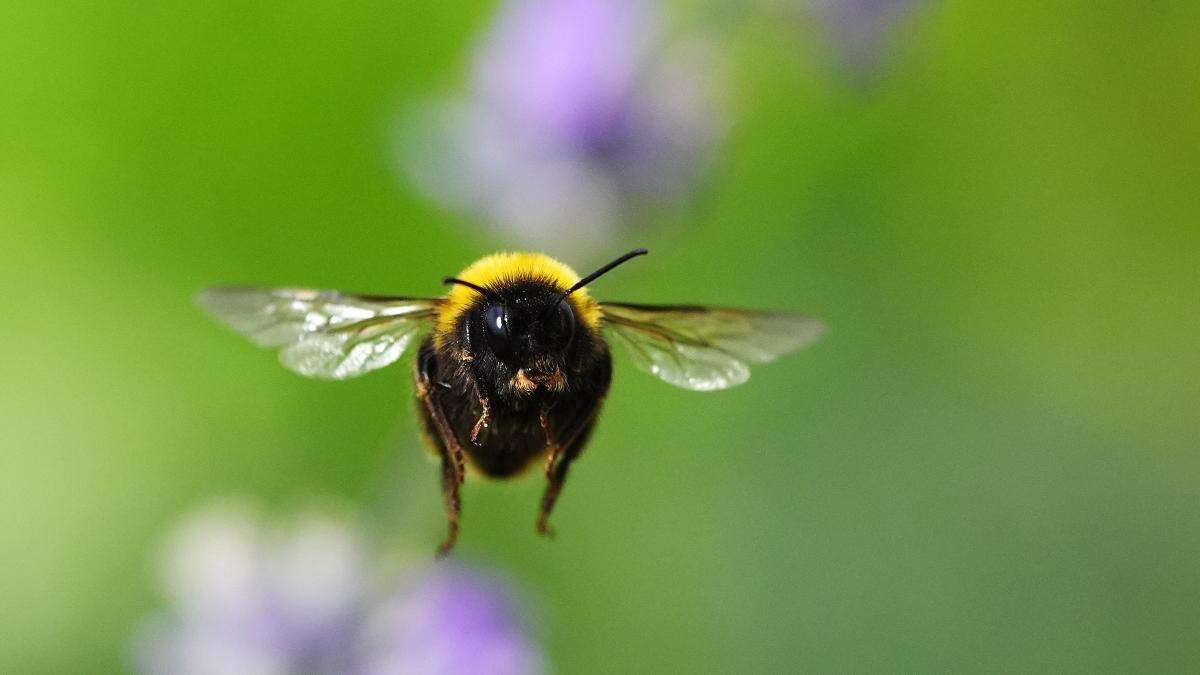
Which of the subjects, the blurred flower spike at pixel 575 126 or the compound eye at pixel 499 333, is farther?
the blurred flower spike at pixel 575 126

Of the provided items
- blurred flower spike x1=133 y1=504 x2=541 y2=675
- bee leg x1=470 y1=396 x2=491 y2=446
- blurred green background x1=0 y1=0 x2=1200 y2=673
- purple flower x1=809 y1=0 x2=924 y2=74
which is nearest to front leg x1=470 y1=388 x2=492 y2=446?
bee leg x1=470 y1=396 x2=491 y2=446

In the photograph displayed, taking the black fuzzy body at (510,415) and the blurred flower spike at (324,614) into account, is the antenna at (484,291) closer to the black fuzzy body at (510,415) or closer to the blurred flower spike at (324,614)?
the black fuzzy body at (510,415)

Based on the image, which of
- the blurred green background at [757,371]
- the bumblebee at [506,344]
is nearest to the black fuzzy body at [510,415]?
the bumblebee at [506,344]

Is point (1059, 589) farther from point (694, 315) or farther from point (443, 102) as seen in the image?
point (694, 315)

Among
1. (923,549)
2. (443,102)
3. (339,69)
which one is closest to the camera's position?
(443,102)

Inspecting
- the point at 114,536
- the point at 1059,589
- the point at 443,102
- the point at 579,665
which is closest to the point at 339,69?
the point at 443,102

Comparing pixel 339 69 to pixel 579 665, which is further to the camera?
pixel 339 69

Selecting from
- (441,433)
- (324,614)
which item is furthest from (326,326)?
(324,614)
